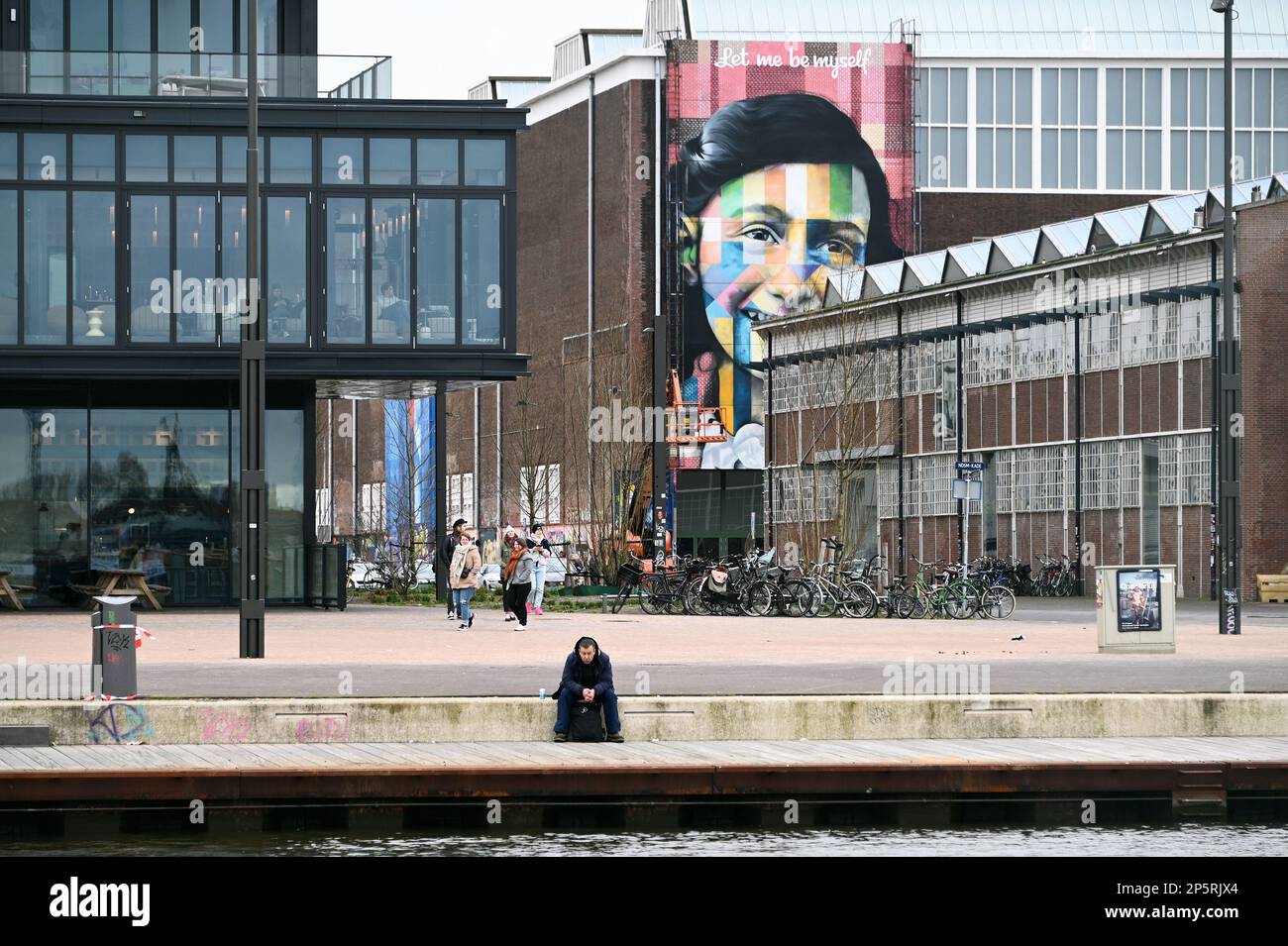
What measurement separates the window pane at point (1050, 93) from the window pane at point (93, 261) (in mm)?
69584

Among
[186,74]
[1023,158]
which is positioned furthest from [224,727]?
[1023,158]

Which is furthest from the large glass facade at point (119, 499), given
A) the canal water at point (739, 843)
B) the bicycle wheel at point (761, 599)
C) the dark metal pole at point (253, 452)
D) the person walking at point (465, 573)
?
the canal water at point (739, 843)

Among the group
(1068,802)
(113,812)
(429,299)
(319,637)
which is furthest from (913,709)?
(429,299)

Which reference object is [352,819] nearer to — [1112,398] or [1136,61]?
[1112,398]

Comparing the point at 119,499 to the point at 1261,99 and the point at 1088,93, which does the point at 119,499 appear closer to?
the point at 1088,93

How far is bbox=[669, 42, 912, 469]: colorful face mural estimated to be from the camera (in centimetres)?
9969

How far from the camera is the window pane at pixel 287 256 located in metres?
41.5

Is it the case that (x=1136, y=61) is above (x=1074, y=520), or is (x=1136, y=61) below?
above

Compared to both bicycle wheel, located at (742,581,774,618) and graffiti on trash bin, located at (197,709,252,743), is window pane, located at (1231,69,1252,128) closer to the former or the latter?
bicycle wheel, located at (742,581,774,618)

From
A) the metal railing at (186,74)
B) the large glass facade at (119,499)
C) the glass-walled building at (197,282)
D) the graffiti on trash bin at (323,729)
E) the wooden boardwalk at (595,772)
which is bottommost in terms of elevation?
the wooden boardwalk at (595,772)

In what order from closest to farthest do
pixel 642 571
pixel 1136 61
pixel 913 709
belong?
1. pixel 913 709
2. pixel 642 571
3. pixel 1136 61

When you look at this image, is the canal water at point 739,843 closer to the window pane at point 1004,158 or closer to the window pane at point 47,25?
the window pane at point 47,25

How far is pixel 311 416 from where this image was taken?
142 feet

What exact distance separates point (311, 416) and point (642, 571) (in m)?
7.84
